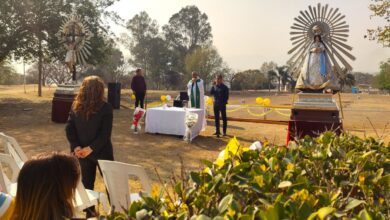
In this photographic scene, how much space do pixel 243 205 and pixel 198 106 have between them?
389 inches

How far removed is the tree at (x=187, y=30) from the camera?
5600 centimetres

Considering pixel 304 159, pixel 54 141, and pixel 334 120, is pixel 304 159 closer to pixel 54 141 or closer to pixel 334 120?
pixel 334 120

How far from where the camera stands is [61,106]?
Answer: 11.7 meters

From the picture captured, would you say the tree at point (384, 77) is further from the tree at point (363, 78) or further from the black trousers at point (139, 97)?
the black trousers at point (139, 97)

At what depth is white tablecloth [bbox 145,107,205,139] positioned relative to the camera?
952cm

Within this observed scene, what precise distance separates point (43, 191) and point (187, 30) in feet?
183

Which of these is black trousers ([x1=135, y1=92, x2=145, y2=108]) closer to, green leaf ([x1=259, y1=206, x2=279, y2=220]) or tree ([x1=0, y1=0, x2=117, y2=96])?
tree ([x1=0, y1=0, x2=117, y2=96])

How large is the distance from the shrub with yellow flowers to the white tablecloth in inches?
276

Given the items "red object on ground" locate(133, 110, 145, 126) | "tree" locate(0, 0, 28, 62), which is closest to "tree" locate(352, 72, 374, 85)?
"tree" locate(0, 0, 28, 62)

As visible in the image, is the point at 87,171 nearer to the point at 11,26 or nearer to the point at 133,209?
the point at 133,209

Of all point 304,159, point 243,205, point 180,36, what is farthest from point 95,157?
point 180,36

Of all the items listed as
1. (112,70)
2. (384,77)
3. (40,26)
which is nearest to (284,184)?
(40,26)

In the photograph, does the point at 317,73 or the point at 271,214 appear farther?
the point at 317,73

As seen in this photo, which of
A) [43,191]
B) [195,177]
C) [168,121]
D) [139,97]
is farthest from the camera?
[139,97]
